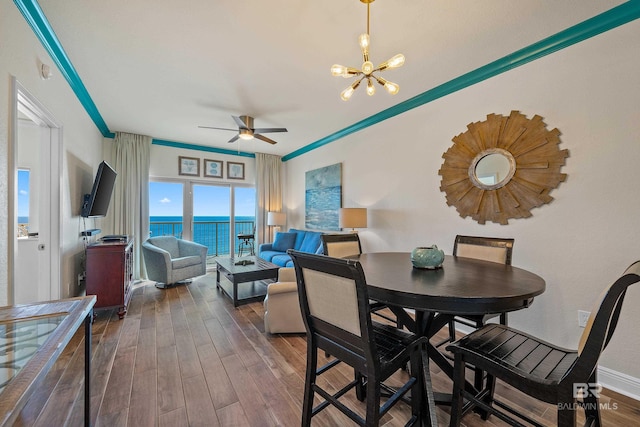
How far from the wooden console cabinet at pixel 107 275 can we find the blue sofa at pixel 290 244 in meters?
2.07

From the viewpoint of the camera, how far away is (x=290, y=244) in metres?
4.98

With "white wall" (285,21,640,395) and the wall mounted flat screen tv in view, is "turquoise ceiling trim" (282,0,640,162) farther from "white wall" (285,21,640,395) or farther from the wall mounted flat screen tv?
the wall mounted flat screen tv

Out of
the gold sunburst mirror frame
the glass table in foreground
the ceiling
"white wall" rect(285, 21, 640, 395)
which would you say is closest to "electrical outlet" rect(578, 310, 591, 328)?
"white wall" rect(285, 21, 640, 395)

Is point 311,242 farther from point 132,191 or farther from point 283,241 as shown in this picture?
point 132,191

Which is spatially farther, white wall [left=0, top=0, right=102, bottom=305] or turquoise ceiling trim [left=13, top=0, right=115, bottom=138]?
turquoise ceiling trim [left=13, top=0, right=115, bottom=138]

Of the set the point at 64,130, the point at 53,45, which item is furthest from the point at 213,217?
the point at 53,45

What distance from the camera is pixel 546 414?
5.03ft

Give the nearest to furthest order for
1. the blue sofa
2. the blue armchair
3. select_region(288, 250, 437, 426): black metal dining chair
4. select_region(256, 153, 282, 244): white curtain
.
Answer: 1. select_region(288, 250, 437, 426): black metal dining chair
2. the blue armchair
3. the blue sofa
4. select_region(256, 153, 282, 244): white curtain

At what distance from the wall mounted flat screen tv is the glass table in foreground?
2151 mm

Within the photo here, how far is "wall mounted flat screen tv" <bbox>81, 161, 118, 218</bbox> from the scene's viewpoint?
292cm

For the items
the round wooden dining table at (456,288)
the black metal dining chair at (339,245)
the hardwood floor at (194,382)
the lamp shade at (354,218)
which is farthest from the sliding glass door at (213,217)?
the round wooden dining table at (456,288)

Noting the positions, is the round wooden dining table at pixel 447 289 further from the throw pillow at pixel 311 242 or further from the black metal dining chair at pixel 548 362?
the throw pillow at pixel 311 242

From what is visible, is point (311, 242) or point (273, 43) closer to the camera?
point (273, 43)

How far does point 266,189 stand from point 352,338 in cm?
496
